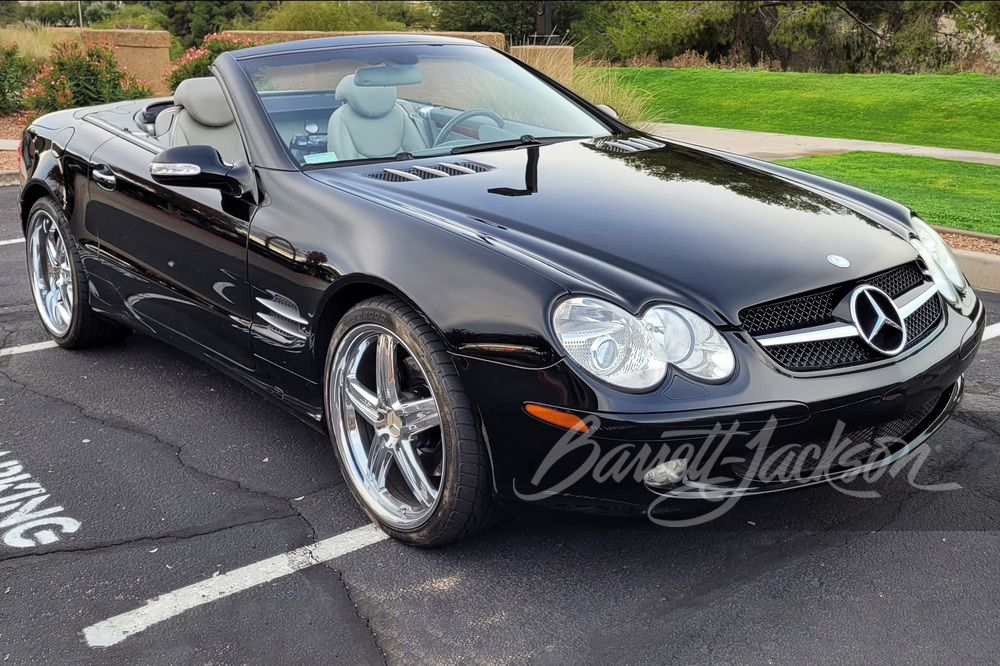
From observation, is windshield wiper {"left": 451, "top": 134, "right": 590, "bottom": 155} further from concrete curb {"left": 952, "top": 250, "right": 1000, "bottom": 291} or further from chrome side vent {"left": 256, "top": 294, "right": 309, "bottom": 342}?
concrete curb {"left": 952, "top": 250, "right": 1000, "bottom": 291}

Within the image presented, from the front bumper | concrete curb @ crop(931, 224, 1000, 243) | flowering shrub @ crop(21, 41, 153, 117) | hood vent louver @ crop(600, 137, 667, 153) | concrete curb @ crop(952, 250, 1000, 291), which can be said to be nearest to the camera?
the front bumper

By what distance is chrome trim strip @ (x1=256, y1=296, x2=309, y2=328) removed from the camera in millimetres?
3357

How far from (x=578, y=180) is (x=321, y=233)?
956mm

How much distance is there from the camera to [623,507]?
107 inches

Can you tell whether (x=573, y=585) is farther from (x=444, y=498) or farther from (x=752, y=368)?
(x=752, y=368)

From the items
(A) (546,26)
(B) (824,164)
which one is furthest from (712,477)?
(A) (546,26)

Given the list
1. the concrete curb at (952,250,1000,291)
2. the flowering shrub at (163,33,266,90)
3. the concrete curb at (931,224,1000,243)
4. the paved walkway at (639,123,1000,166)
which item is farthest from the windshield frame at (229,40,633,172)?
the flowering shrub at (163,33,266,90)

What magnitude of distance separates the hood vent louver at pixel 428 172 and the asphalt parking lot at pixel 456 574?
1.11 m

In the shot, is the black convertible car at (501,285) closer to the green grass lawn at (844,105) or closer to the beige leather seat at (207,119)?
the beige leather seat at (207,119)

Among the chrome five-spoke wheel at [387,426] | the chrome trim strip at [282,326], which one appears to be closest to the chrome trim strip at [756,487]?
the chrome five-spoke wheel at [387,426]

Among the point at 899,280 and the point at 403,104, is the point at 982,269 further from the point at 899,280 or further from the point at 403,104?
the point at 403,104

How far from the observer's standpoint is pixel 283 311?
135 inches

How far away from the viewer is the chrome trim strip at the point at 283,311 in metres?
3.36

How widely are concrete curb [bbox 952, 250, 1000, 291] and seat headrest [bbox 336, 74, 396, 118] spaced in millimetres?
3854
